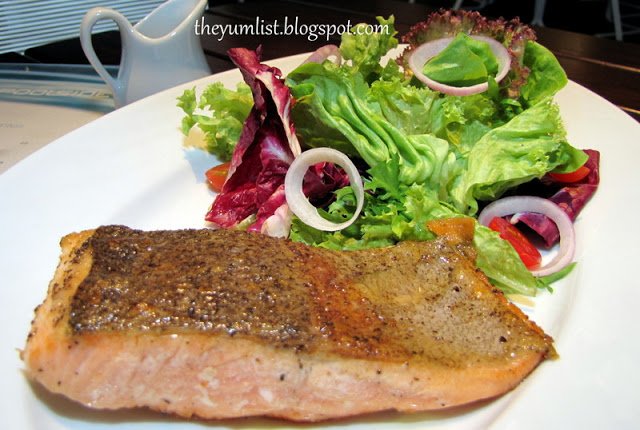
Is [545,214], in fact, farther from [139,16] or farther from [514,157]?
[139,16]

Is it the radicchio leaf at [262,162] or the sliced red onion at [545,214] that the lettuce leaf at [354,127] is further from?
the sliced red onion at [545,214]

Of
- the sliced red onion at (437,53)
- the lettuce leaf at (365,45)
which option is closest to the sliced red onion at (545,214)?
the sliced red onion at (437,53)

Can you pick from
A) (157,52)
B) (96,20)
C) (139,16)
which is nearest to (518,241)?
(157,52)

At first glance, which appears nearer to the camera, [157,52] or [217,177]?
[217,177]

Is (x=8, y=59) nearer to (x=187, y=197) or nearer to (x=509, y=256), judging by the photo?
(x=187, y=197)

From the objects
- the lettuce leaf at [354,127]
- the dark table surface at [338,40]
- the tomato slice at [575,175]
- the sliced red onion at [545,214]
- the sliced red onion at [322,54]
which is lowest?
the dark table surface at [338,40]
